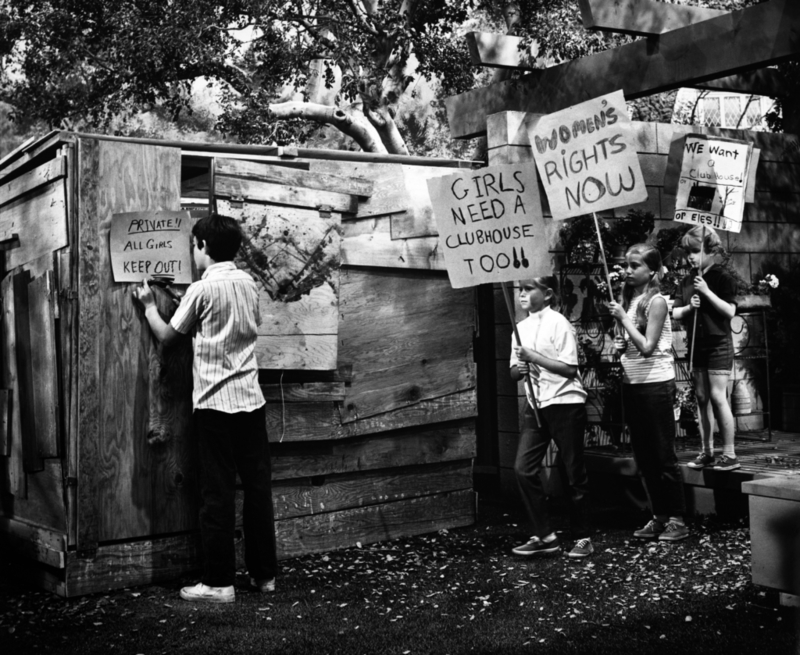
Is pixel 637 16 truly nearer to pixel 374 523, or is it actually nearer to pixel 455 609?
pixel 374 523

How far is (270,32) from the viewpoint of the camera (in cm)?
1598

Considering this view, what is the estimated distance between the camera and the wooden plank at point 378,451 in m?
6.69

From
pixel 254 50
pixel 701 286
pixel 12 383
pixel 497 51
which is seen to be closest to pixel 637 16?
pixel 497 51

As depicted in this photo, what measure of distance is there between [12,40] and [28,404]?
12.4 meters

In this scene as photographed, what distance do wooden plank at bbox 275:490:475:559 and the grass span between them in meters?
0.15

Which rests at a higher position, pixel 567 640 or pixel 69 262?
pixel 69 262

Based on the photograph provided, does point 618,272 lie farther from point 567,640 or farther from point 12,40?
point 12,40

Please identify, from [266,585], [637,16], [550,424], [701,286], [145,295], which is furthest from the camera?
[637,16]

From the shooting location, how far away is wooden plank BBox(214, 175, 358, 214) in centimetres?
627

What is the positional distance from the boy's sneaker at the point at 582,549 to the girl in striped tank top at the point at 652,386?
55 centimetres

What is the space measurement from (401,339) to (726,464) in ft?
8.02

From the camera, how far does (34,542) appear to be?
6.12 meters

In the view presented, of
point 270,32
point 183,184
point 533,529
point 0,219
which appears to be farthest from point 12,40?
point 533,529

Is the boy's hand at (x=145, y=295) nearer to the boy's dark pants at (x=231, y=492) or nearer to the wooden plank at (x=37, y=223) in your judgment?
the wooden plank at (x=37, y=223)
